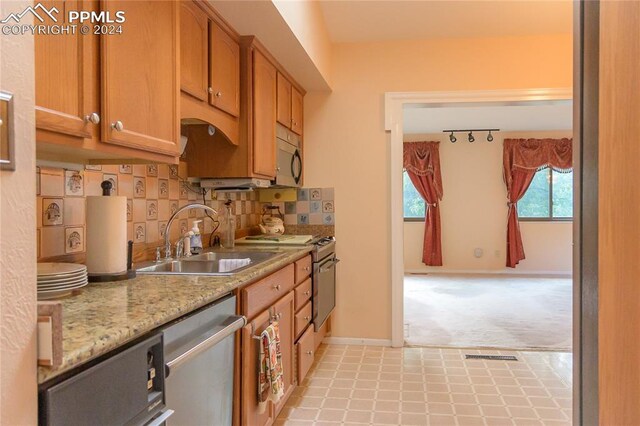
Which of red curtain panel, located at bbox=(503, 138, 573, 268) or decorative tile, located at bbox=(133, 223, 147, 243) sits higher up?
red curtain panel, located at bbox=(503, 138, 573, 268)

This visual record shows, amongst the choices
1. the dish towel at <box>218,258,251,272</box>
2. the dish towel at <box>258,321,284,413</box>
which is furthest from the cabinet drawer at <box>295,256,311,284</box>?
the dish towel at <box>258,321,284,413</box>

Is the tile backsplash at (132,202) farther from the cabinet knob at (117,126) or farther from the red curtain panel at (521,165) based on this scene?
the red curtain panel at (521,165)

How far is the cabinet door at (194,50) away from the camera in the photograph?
1.97 meters

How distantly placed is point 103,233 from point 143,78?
534mm

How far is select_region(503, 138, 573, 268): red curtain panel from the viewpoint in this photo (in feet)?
25.0

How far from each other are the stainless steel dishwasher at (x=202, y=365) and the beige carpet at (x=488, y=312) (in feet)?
7.95

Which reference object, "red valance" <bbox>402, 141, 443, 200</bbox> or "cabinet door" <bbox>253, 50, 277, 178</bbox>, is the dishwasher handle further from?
"red valance" <bbox>402, 141, 443, 200</bbox>

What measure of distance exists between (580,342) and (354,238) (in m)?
3.02

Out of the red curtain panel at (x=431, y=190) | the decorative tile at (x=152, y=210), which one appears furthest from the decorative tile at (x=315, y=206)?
the red curtain panel at (x=431, y=190)

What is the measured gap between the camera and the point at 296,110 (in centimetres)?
361

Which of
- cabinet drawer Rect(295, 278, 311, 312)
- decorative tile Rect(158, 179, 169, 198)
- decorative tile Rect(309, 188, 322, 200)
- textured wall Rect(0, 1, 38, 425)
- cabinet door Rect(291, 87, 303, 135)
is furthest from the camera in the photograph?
decorative tile Rect(309, 188, 322, 200)

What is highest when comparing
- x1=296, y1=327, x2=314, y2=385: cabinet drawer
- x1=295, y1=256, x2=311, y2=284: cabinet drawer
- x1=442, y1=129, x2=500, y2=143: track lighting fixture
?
x1=442, y1=129, x2=500, y2=143: track lighting fixture

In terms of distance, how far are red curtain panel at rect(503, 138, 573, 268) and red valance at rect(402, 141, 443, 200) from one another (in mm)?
1071

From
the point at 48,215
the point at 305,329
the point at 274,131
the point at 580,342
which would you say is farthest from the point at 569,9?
the point at 48,215
